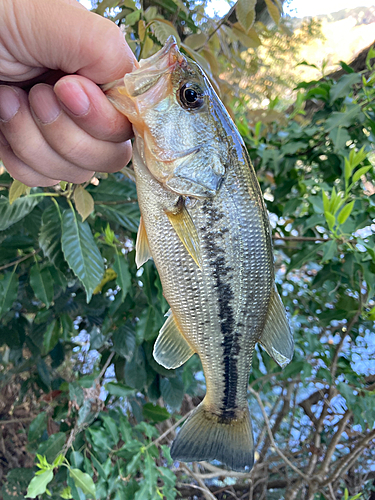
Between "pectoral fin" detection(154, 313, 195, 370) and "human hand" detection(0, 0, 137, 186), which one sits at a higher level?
"human hand" detection(0, 0, 137, 186)

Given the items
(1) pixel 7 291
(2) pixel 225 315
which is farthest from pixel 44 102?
(1) pixel 7 291

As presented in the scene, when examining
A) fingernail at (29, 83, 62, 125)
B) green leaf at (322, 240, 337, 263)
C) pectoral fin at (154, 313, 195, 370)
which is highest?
green leaf at (322, 240, 337, 263)

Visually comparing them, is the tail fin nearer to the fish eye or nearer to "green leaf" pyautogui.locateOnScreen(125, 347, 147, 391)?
"green leaf" pyautogui.locateOnScreen(125, 347, 147, 391)

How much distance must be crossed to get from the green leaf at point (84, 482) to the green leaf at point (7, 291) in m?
0.51

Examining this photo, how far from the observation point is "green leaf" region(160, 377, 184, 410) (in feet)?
4.14

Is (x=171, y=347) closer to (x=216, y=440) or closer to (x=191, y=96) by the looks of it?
(x=216, y=440)

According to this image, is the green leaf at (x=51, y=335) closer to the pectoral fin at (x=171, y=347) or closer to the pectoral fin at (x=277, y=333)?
the pectoral fin at (x=171, y=347)

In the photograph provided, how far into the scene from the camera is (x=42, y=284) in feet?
3.24

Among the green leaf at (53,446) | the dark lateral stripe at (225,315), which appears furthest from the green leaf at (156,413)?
the dark lateral stripe at (225,315)

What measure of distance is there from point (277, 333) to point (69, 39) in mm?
640

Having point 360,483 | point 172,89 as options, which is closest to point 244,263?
point 172,89

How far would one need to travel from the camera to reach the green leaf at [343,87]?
124 cm

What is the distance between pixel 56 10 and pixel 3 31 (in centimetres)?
9

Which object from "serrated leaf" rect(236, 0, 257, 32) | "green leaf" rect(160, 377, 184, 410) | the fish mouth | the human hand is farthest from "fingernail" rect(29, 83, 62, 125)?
"green leaf" rect(160, 377, 184, 410)
